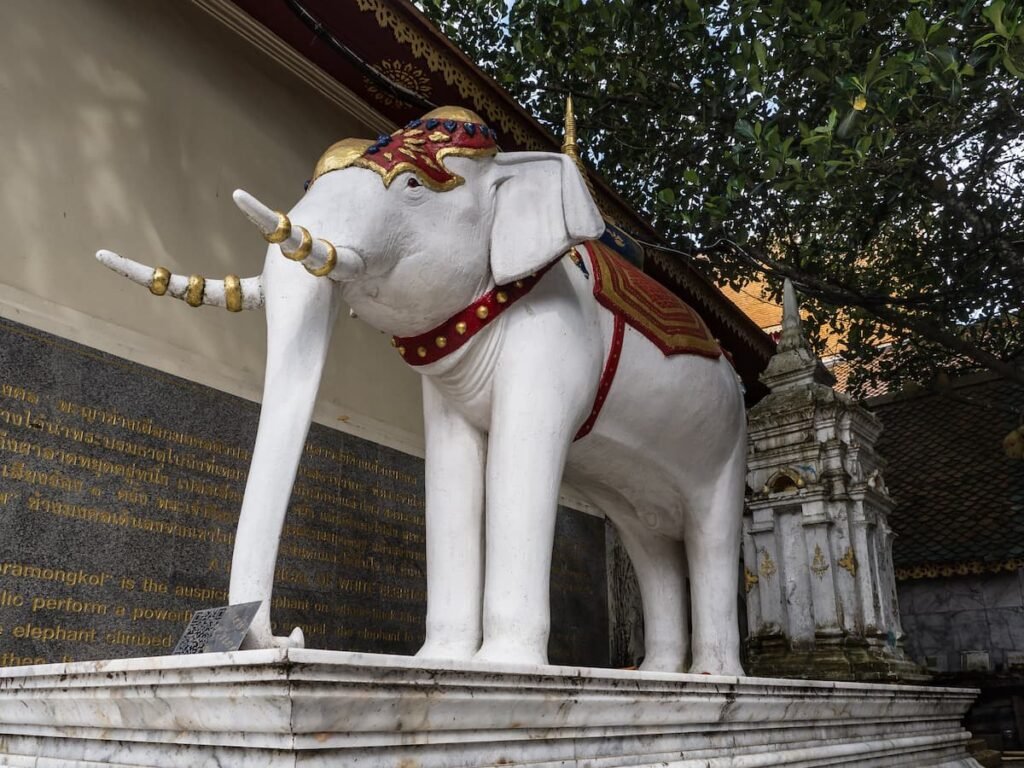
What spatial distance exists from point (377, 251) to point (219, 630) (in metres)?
1.08

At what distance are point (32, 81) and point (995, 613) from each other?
8.68m

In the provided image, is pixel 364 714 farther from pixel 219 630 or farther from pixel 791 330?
pixel 791 330

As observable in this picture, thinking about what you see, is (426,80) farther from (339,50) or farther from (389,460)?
(389,460)

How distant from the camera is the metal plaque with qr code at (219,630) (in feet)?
6.33

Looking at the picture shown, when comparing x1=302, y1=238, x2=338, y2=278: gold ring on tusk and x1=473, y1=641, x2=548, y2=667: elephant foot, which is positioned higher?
x1=302, y1=238, x2=338, y2=278: gold ring on tusk

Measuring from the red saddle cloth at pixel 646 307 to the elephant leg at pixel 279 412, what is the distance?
0.98 meters

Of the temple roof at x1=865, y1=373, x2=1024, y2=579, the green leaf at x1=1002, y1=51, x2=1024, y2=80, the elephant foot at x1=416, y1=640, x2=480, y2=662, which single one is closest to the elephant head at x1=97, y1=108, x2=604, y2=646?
the elephant foot at x1=416, y1=640, x2=480, y2=662

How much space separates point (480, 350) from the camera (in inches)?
111

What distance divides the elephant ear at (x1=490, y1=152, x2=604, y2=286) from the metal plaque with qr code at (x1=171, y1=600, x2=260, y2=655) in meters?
1.23

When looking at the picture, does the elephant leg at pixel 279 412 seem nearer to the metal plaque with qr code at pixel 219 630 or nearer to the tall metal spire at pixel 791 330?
the metal plaque with qr code at pixel 219 630

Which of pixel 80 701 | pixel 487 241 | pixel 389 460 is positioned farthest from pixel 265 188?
pixel 80 701

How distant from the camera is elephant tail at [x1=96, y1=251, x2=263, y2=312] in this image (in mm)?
2451

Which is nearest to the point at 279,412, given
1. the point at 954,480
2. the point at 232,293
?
the point at 232,293

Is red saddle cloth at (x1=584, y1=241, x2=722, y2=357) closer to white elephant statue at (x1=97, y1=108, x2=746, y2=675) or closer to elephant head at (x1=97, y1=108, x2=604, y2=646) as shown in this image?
white elephant statue at (x1=97, y1=108, x2=746, y2=675)
